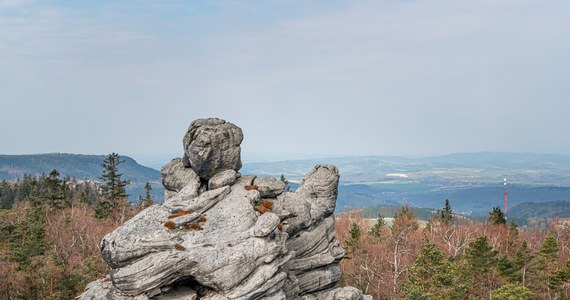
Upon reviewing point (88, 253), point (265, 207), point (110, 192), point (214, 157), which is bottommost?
point (88, 253)

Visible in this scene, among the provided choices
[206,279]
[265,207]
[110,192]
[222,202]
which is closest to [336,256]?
[265,207]

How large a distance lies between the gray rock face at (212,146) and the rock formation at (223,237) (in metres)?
0.05

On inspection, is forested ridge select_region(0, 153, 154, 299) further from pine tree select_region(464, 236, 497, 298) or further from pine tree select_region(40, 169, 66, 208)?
pine tree select_region(464, 236, 497, 298)

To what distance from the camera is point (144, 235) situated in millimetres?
19812

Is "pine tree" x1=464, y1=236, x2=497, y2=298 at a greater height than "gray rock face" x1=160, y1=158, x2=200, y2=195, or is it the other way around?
"gray rock face" x1=160, y1=158, x2=200, y2=195

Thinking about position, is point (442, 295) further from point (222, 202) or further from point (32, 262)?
point (32, 262)

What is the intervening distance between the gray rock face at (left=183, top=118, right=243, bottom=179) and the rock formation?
0.05 meters

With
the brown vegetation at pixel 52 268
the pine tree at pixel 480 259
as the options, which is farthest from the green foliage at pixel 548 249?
the brown vegetation at pixel 52 268

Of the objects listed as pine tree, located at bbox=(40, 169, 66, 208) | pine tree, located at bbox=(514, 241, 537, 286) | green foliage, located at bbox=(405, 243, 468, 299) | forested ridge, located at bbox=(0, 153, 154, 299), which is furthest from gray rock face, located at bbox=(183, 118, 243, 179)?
pine tree, located at bbox=(40, 169, 66, 208)

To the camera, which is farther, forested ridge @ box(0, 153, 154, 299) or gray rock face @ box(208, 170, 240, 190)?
forested ridge @ box(0, 153, 154, 299)

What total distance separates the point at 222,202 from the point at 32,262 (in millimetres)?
35875

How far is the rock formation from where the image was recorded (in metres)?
19.0

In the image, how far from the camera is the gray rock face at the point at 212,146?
23.9m

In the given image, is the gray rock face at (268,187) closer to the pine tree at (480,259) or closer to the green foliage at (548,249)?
the pine tree at (480,259)
